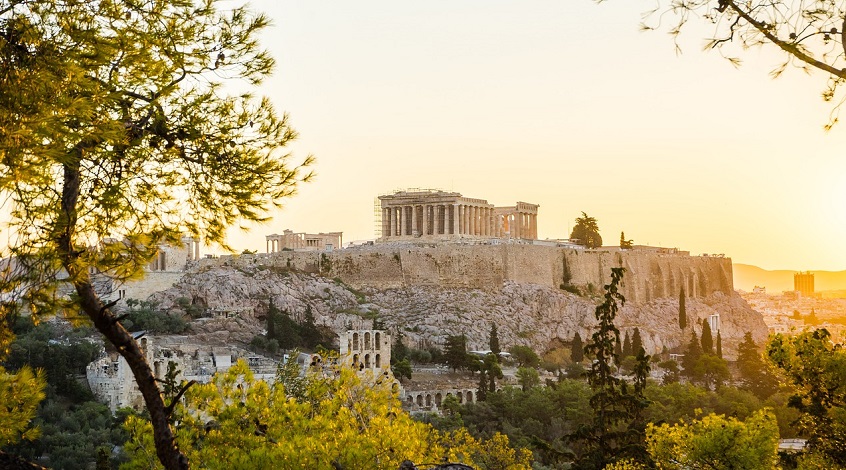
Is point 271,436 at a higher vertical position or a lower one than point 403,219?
lower

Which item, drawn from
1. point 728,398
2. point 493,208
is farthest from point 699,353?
point 493,208

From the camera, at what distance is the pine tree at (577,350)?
49.8 metres

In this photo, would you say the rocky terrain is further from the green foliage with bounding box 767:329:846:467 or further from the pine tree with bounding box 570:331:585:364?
the green foliage with bounding box 767:329:846:467

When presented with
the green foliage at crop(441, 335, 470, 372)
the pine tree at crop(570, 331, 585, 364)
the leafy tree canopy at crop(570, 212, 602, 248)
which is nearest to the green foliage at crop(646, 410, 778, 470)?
the green foliage at crop(441, 335, 470, 372)

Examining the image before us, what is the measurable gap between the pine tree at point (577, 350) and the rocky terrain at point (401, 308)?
1.61 m

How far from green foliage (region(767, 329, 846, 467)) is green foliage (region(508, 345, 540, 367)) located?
118ft

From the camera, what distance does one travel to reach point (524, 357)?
1891 inches

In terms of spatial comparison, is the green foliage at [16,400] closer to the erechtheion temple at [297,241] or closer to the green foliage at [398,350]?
the green foliage at [398,350]

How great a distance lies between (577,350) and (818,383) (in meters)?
39.8

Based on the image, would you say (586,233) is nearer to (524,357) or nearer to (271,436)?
(524,357)

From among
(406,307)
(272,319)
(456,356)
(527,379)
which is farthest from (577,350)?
(272,319)

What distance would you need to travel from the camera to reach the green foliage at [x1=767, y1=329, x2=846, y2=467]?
1074 centimetres

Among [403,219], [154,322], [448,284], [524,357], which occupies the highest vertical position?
[403,219]

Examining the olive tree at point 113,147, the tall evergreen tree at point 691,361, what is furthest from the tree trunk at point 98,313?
the tall evergreen tree at point 691,361
